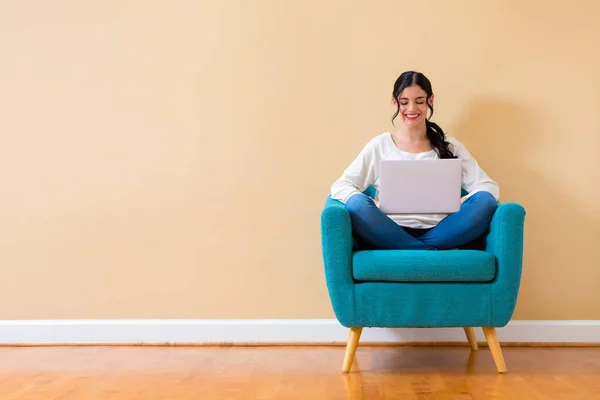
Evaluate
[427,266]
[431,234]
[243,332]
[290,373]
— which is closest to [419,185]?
[431,234]

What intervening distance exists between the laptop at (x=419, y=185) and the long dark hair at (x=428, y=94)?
0.27 meters

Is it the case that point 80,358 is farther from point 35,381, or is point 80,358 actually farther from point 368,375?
point 368,375

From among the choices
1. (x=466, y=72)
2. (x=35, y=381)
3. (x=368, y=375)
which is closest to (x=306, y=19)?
(x=466, y=72)

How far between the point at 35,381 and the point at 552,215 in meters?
2.33

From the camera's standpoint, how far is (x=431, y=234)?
299cm

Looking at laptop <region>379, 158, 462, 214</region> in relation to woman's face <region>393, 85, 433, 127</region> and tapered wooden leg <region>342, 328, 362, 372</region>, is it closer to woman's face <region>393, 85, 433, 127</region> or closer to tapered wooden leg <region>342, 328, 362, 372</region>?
woman's face <region>393, 85, 433, 127</region>

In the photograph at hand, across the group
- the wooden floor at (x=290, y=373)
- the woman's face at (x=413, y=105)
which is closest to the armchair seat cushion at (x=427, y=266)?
the wooden floor at (x=290, y=373)

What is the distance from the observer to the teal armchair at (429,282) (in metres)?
2.74

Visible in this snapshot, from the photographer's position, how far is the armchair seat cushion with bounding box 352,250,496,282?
8.97 feet

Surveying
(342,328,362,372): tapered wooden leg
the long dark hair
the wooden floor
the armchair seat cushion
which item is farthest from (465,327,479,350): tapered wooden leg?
the long dark hair

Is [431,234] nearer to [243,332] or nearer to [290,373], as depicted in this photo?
[290,373]

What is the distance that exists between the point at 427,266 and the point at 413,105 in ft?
2.60

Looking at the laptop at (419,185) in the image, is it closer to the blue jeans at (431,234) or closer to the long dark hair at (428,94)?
the blue jeans at (431,234)

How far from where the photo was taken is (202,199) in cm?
348
